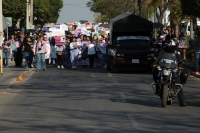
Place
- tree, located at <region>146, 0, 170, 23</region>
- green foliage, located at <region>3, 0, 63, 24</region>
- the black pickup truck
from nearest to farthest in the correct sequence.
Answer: the black pickup truck, tree, located at <region>146, 0, 170, 23</region>, green foliage, located at <region>3, 0, 63, 24</region>

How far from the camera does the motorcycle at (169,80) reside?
50.5 feet

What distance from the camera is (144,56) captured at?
92.1 feet

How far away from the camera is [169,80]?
15.5 m

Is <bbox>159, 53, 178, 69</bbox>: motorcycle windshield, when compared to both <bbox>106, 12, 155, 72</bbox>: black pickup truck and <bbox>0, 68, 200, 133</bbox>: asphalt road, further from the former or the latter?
<bbox>106, 12, 155, 72</bbox>: black pickup truck

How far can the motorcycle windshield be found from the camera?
615 inches

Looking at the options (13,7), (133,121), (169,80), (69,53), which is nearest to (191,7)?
(69,53)

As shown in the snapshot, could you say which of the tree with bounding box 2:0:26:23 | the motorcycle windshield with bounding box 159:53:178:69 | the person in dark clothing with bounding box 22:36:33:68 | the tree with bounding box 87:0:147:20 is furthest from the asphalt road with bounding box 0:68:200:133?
the tree with bounding box 2:0:26:23

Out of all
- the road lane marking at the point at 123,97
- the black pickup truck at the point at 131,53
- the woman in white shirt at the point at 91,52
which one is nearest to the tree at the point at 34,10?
the woman in white shirt at the point at 91,52

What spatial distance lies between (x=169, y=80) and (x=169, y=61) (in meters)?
0.49

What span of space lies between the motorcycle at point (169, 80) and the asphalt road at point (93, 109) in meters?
0.33

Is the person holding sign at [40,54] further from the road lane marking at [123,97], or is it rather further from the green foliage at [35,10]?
the green foliage at [35,10]

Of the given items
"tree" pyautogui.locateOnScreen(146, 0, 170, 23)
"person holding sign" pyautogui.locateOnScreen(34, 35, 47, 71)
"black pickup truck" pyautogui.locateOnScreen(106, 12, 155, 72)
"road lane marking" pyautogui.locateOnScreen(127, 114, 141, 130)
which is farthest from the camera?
"tree" pyautogui.locateOnScreen(146, 0, 170, 23)

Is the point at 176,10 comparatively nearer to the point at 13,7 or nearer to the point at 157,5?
Result: the point at 157,5

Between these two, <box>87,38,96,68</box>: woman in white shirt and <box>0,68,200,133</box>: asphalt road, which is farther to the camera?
<box>87,38,96,68</box>: woman in white shirt
